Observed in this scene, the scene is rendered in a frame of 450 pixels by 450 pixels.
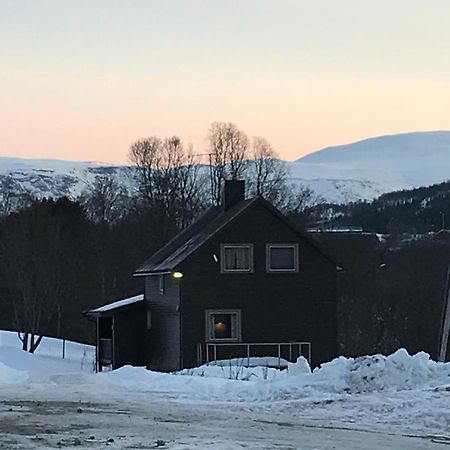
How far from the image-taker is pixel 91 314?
50.1m

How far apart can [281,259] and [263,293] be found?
175 cm

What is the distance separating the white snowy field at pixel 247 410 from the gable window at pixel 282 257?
49.5 feet

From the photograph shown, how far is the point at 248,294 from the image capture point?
4606 cm

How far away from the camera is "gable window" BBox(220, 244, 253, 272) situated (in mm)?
46062

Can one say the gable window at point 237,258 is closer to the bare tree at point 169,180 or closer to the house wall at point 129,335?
the house wall at point 129,335

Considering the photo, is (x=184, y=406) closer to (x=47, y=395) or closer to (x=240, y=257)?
(x=47, y=395)

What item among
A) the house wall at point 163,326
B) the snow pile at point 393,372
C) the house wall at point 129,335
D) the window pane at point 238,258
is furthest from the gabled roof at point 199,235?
the snow pile at point 393,372

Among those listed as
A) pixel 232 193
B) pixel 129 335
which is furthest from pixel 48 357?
pixel 232 193

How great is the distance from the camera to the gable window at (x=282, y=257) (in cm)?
4653

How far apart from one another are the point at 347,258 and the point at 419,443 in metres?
68.3

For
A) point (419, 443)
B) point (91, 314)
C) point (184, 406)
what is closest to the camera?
point (419, 443)

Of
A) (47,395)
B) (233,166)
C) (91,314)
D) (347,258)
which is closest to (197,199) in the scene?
(233,166)

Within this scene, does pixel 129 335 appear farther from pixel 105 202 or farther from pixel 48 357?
pixel 105 202

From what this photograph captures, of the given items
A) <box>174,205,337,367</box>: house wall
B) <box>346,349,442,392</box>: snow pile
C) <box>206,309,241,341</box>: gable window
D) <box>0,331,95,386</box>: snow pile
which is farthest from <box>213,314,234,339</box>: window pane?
<box>346,349,442,392</box>: snow pile
